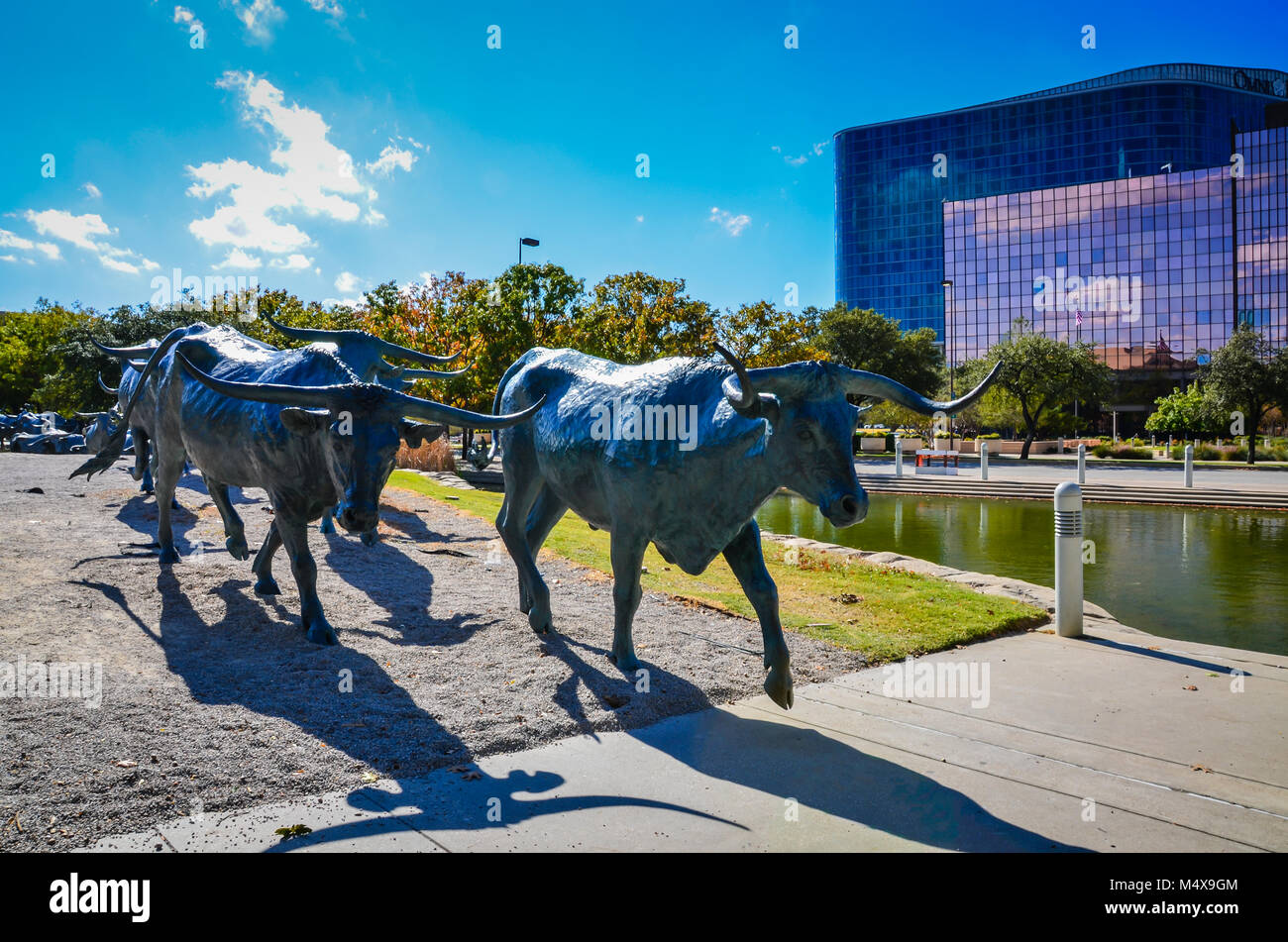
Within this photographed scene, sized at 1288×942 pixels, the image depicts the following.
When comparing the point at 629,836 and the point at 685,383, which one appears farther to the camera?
the point at 685,383

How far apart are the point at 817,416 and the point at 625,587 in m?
1.86

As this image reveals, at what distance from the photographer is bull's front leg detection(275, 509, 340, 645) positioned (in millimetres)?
6066

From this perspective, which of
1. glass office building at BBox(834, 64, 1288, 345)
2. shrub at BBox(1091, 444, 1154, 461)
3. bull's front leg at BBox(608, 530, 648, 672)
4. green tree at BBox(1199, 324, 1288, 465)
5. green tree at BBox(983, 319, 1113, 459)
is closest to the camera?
bull's front leg at BBox(608, 530, 648, 672)

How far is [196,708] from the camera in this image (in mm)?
4773

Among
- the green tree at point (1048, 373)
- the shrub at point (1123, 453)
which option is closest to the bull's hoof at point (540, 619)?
the shrub at point (1123, 453)

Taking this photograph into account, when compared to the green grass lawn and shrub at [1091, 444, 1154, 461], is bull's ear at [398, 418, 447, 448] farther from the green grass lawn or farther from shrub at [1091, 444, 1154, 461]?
shrub at [1091, 444, 1154, 461]

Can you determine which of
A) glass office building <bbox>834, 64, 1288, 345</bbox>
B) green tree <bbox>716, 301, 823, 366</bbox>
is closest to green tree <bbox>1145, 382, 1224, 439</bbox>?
green tree <bbox>716, 301, 823, 366</bbox>

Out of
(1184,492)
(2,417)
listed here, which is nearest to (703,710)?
(1184,492)

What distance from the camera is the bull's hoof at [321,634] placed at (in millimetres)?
6172

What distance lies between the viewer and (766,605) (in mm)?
4840

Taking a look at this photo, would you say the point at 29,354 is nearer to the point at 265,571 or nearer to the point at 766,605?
the point at 265,571

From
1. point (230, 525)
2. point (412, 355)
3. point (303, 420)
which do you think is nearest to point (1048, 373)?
point (412, 355)
